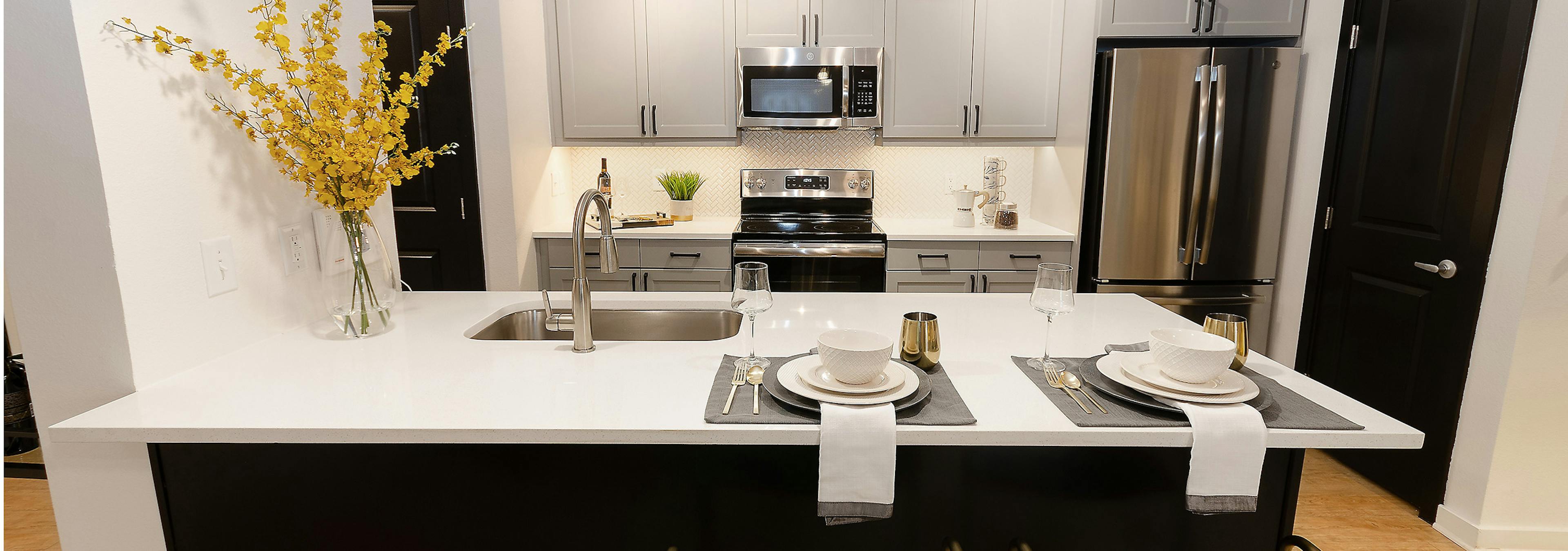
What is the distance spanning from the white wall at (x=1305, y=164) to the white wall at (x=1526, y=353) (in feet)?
2.70

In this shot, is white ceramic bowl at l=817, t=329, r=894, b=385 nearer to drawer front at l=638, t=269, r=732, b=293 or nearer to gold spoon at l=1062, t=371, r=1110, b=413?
gold spoon at l=1062, t=371, r=1110, b=413

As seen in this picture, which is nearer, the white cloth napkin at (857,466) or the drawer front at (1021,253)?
the white cloth napkin at (857,466)

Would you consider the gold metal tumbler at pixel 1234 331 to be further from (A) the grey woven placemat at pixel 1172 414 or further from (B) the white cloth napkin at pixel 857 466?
(B) the white cloth napkin at pixel 857 466

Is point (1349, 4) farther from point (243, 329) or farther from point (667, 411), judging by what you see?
point (243, 329)

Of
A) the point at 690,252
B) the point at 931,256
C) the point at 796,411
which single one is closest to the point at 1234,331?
the point at 796,411

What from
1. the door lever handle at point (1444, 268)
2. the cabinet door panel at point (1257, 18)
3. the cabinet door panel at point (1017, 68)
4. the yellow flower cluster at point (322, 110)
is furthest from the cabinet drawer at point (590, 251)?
the door lever handle at point (1444, 268)

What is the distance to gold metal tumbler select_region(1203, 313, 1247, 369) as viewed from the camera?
1457 millimetres

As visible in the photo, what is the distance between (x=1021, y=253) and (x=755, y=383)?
93.6 inches

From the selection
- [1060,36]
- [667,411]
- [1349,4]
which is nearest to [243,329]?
[667,411]

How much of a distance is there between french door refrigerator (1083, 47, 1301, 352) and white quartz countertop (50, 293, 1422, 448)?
1.44 meters

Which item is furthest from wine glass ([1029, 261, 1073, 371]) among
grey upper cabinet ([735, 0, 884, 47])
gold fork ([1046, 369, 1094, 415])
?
grey upper cabinet ([735, 0, 884, 47])

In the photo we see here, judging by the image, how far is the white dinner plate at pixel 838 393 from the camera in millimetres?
1280

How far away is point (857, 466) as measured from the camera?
122cm

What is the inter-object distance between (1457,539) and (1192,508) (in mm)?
1936
